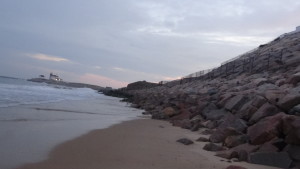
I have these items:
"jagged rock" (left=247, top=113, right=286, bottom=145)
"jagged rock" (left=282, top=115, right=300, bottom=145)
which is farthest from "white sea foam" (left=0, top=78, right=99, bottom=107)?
"jagged rock" (left=282, top=115, right=300, bottom=145)

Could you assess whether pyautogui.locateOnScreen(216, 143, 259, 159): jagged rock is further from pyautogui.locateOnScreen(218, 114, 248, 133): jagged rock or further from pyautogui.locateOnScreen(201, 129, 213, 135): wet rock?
pyautogui.locateOnScreen(201, 129, 213, 135): wet rock

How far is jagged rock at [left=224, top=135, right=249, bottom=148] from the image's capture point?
290 inches

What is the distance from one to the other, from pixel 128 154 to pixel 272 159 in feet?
8.90

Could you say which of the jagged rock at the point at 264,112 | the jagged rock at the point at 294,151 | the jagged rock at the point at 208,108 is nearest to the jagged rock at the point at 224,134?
the jagged rock at the point at 264,112

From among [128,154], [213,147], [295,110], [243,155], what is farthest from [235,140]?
[128,154]

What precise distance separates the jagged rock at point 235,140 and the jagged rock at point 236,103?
3.13 m

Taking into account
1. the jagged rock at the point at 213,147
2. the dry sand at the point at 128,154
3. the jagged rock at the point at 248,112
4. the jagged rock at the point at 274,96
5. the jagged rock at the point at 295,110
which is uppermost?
the jagged rock at the point at 274,96

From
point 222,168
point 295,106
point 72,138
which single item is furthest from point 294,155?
point 72,138

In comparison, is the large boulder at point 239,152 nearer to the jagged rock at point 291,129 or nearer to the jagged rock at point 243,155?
the jagged rock at point 243,155

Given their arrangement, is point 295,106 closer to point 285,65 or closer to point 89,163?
point 89,163

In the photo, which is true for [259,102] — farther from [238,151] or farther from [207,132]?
[238,151]

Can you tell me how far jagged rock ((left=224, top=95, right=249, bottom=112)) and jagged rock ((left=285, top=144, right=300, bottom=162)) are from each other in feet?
14.6

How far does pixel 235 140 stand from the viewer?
7.47 metres

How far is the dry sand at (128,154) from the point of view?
19.5 ft
